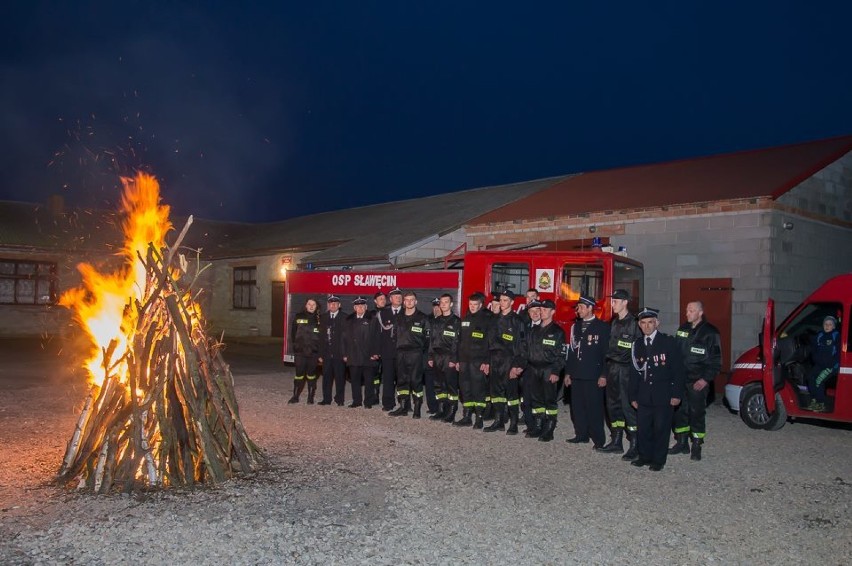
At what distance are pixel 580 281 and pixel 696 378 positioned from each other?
331cm

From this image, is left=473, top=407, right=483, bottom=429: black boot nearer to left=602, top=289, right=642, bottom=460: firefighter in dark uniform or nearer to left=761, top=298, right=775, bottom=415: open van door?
left=602, top=289, right=642, bottom=460: firefighter in dark uniform

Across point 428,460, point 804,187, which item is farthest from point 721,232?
point 428,460

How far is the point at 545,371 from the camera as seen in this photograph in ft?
29.8

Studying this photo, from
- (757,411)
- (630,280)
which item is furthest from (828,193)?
(757,411)

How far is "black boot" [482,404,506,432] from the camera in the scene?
9.45 metres

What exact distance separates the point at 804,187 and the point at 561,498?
11.2 m

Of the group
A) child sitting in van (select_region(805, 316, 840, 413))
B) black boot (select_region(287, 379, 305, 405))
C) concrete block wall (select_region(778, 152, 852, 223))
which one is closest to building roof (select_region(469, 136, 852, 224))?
concrete block wall (select_region(778, 152, 852, 223))

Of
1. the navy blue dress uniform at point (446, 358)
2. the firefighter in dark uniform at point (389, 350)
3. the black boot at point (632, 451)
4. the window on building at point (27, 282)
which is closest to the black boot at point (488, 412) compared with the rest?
the navy blue dress uniform at point (446, 358)

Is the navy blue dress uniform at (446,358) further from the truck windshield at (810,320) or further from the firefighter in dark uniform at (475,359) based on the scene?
the truck windshield at (810,320)

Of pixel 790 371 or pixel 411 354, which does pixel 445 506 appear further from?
pixel 790 371

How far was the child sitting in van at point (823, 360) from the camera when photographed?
9.52m

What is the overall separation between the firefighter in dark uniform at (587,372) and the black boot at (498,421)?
104 centimetres

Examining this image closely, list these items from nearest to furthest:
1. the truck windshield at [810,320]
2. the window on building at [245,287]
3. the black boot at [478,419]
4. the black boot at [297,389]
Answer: the black boot at [478,419], the truck windshield at [810,320], the black boot at [297,389], the window on building at [245,287]

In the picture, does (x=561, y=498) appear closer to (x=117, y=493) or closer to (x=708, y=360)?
(x=708, y=360)
